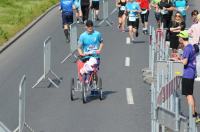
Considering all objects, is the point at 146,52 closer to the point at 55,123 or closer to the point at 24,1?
the point at 55,123

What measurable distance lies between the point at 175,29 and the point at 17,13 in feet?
58.7

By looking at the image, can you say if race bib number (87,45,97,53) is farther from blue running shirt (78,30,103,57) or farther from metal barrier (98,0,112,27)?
metal barrier (98,0,112,27)

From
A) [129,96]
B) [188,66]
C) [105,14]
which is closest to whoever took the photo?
[188,66]

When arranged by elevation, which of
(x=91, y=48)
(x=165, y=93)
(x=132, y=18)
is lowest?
(x=165, y=93)

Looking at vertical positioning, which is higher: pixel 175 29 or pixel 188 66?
pixel 175 29

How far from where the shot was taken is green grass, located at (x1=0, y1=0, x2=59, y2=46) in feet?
112

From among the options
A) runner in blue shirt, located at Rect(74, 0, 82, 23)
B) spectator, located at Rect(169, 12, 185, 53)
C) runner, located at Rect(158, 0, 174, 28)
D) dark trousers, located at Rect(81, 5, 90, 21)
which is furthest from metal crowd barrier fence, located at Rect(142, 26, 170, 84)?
runner in blue shirt, located at Rect(74, 0, 82, 23)

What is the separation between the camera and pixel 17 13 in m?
41.0

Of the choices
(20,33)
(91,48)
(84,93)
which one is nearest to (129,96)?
(84,93)

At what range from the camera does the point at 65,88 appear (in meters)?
21.8

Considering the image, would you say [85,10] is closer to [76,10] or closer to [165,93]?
[76,10]

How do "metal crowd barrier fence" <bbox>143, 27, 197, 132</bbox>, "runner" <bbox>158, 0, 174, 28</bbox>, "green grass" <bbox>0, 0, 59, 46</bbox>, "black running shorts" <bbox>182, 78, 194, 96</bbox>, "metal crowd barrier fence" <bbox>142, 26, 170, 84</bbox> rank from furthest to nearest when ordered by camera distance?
"green grass" <bbox>0, 0, 59, 46</bbox> → "runner" <bbox>158, 0, 174, 28</bbox> → "metal crowd barrier fence" <bbox>142, 26, 170, 84</bbox> → "black running shorts" <bbox>182, 78, 194, 96</bbox> → "metal crowd barrier fence" <bbox>143, 27, 197, 132</bbox>

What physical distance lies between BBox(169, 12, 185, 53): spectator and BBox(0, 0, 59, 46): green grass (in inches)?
318

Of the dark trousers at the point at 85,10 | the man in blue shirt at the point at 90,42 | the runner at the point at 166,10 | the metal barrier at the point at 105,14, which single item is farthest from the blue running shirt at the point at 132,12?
the man in blue shirt at the point at 90,42
